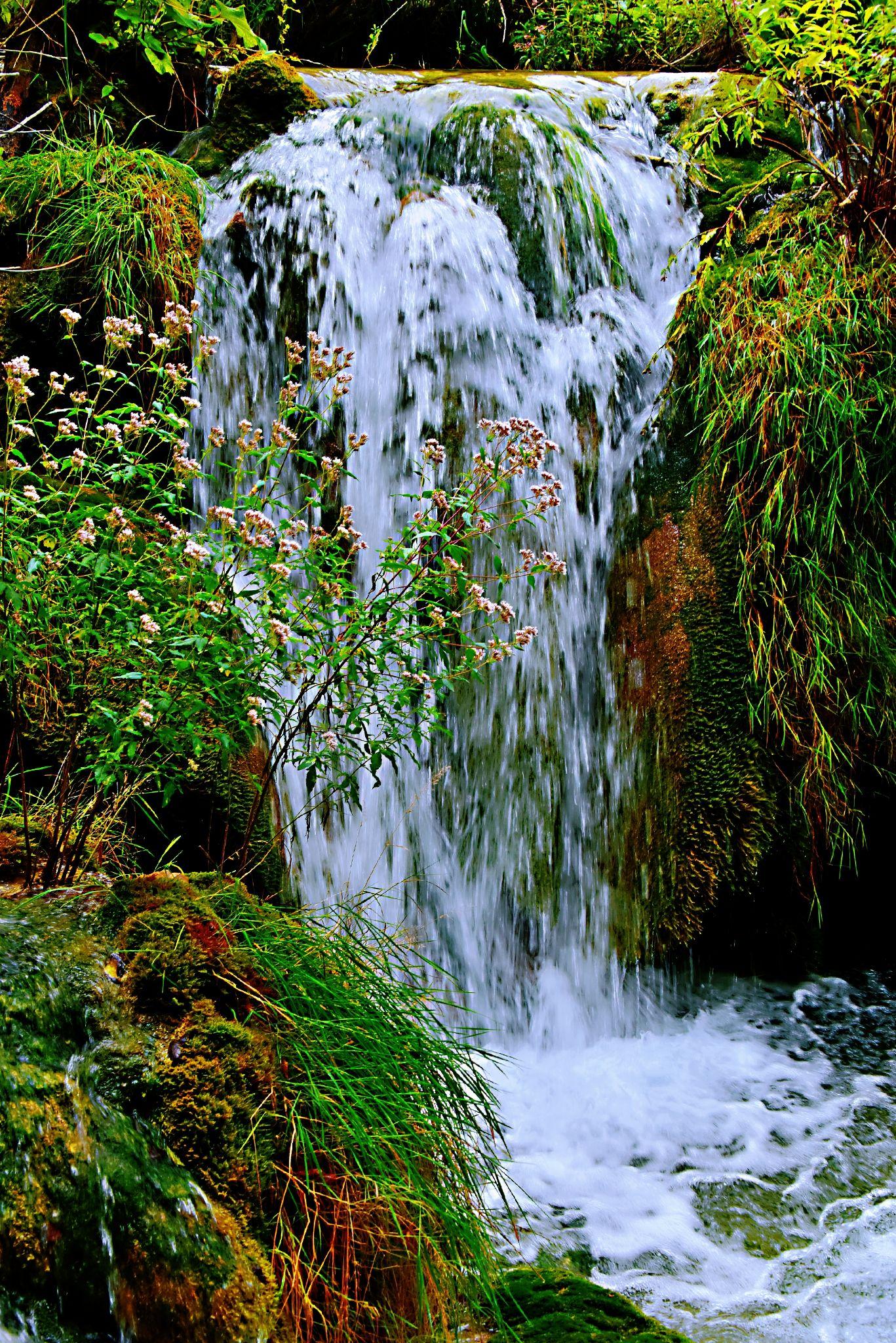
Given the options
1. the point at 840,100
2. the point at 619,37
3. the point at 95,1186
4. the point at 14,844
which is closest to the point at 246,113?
the point at 840,100

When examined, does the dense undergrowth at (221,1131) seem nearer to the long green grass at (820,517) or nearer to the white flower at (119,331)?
the white flower at (119,331)

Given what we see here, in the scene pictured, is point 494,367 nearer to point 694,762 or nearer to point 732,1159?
point 694,762

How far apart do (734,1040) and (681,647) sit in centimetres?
146

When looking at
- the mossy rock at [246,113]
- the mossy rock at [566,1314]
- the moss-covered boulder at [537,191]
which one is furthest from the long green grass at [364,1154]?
the mossy rock at [246,113]

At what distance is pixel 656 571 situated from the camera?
370 centimetres

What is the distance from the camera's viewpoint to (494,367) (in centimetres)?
398

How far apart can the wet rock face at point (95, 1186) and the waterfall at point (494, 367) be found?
164cm

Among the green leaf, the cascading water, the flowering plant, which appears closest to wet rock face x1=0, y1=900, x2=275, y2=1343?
the flowering plant

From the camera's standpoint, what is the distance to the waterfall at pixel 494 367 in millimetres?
3521

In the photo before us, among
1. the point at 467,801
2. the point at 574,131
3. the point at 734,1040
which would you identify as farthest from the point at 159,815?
the point at 574,131

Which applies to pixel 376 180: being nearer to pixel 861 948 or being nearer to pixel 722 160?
pixel 722 160

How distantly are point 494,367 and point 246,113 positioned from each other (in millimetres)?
2069

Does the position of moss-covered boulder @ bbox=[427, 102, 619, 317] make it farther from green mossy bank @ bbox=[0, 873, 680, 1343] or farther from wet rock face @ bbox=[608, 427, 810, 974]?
green mossy bank @ bbox=[0, 873, 680, 1343]

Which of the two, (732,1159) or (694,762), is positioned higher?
(694,762)
